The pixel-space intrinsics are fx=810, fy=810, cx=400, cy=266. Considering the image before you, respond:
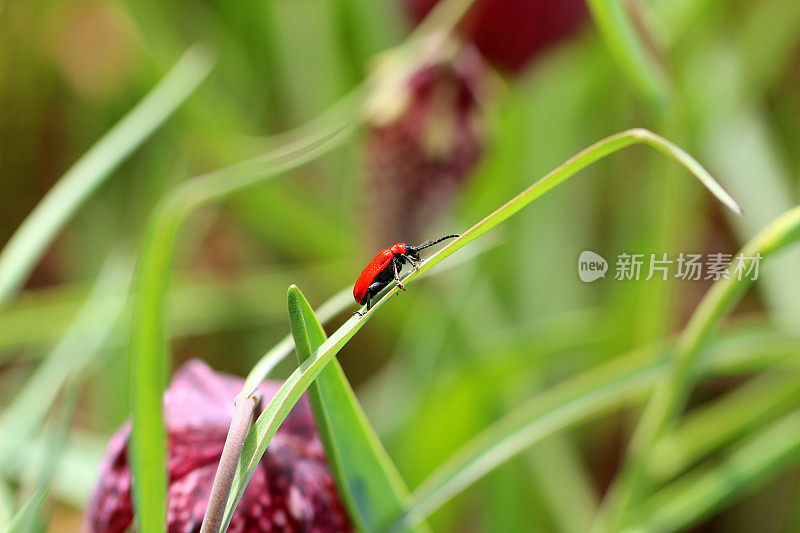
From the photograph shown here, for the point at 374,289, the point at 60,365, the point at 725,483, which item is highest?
the point at 60,365

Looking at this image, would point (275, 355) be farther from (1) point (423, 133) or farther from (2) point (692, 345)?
(1) point (423, 133)

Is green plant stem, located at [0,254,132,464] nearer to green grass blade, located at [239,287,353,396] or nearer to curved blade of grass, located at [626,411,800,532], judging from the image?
green grass blade, located at [239,287,353,396]

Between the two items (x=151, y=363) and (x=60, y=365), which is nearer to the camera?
(x=151, y=363)

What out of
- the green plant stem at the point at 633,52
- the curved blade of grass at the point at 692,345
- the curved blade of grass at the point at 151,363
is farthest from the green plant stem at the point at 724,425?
the curved blade of grass at the point at 151,363

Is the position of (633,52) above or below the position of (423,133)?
below

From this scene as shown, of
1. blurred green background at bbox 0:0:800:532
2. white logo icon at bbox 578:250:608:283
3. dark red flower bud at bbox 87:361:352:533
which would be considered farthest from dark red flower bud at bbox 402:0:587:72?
dark red flower bud at bbox 87:361:352:533

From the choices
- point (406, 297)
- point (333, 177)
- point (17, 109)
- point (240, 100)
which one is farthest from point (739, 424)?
point (17, 109)

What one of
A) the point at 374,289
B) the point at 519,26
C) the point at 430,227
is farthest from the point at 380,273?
the point at 519,26

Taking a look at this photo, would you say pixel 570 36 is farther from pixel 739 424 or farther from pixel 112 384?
pixel 112 384
